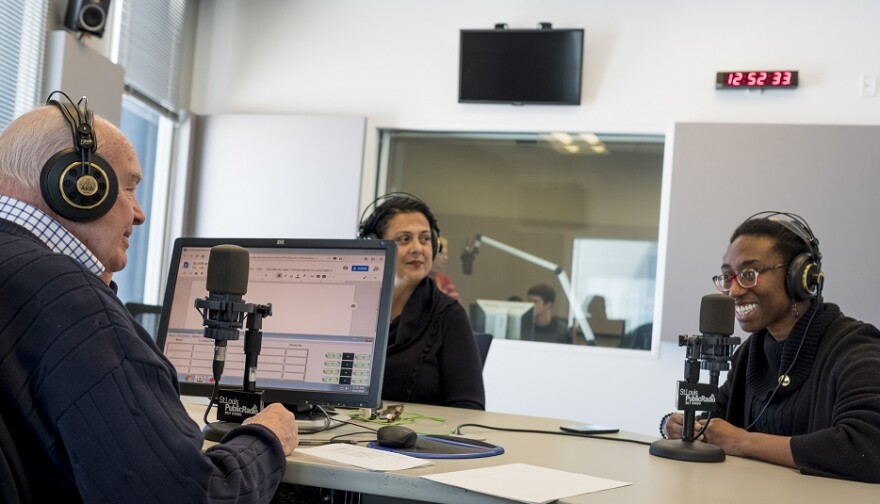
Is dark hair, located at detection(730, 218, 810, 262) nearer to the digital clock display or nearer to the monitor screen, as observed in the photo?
the monitor screen

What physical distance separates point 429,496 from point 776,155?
420cm

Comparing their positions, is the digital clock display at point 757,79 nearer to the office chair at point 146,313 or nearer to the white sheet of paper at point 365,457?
the office chair at point 146,313

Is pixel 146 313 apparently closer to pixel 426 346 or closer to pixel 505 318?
pixel 426 346

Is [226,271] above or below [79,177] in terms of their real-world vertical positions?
below

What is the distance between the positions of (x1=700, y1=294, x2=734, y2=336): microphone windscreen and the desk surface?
0.89ft

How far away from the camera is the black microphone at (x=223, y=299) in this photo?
Result: 5.55 ft

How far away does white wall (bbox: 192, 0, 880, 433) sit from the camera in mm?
5219

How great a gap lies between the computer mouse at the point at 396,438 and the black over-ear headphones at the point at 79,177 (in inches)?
26.8

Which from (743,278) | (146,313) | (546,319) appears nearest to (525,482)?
(743,278)

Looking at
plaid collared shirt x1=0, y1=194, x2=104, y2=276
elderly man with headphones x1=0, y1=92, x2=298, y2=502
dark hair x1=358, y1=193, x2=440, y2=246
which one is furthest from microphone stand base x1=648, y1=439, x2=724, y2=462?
dark hair x1=358, y1=193, x2=440, y2=246

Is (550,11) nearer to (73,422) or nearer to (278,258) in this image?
(278,258)

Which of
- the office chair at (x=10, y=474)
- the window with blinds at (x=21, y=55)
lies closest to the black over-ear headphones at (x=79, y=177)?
the office chair at (x=10, y=474)

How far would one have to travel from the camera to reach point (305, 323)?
6.69 ft

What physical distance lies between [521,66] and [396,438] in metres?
4.08
